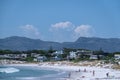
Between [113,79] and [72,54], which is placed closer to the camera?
[113,79]

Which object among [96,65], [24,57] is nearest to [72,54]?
[24,57]

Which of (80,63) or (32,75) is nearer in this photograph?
(32,75)

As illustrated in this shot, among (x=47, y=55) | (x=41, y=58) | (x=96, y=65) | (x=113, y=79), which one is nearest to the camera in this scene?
(x=113, y=79)

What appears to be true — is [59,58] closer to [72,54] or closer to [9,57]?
[72,54]

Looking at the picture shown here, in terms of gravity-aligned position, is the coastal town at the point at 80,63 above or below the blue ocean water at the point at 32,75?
above

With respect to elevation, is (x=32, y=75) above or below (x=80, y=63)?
below

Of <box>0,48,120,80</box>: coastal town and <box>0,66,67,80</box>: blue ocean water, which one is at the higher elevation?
<box>0,48,120,80</box>: coastal town

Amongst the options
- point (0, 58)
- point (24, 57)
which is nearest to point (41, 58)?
point (24, 57)

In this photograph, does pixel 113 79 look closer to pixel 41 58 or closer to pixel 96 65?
pixel 96 65

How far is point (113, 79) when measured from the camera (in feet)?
120

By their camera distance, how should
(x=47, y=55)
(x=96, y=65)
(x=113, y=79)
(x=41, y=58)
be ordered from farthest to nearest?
(x=47, y=55), (x=41, y=58), (x=96, y=65), (x=113, y=79)

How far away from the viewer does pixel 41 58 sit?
115 meters

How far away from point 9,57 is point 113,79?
10015 centimetres

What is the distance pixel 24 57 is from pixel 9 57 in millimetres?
7728
